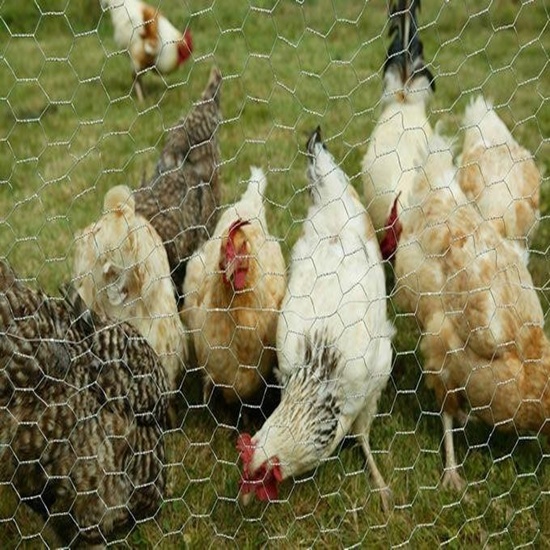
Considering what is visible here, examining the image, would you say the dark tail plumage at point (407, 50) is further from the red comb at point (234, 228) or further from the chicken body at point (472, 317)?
the red comb at point (234, 228)

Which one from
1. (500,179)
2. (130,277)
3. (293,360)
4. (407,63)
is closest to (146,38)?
(407,63)

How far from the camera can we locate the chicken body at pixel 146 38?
4387 millimetres

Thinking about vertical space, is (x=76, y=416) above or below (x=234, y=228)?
Answer: below

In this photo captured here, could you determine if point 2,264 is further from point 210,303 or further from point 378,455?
point 378,455

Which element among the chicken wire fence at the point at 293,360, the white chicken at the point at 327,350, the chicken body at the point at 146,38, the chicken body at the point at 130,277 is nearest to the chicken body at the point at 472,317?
the chicken wire fence at the point at 293,360

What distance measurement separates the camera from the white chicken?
1946 millimetres

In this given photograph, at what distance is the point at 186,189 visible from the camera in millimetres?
2770

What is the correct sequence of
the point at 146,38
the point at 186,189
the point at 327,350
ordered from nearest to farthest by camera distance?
the point at 327,350
the point at 186,189
the point at 146,38

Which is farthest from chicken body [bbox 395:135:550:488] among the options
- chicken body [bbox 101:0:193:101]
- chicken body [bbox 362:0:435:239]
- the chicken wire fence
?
chicken body [bbox 101:0:193:101]

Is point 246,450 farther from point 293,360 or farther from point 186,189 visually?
point 186,189

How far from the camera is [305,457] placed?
1.97 m

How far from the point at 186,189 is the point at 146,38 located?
1.96 meters

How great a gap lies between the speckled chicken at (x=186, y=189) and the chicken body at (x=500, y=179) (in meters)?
0.84

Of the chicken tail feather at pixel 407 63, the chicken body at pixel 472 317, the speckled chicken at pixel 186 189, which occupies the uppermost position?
the chicken tail feather at pixel 407 63
